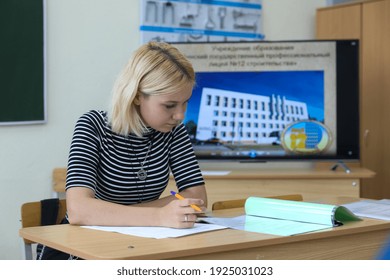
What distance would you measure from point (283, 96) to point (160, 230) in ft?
8.77

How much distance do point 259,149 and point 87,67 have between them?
126 centimetres

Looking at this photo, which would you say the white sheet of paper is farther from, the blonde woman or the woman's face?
the woman's face

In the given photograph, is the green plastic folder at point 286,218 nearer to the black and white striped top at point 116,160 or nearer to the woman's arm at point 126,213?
the woman's arm at point 126,213

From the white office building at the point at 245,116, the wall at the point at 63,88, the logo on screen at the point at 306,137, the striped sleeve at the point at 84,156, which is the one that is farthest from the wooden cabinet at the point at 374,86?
the striped sleeve at the point at 84,156

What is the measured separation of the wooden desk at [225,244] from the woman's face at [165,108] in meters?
0.50

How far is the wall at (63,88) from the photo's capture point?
4279 millimetres

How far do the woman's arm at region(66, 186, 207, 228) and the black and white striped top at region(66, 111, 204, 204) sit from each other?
4.0 inches

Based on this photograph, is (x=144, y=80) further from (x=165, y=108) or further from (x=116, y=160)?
(x=116, y=160)

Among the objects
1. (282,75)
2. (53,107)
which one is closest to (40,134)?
(53,107)

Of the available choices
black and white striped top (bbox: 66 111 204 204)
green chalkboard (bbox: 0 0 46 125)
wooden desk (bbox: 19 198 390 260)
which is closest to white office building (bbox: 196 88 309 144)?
green chalkboard (bbox: 0 0 46 125)

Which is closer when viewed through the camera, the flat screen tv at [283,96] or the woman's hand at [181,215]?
the woman's hand at [181,215]

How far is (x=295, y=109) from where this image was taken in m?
4.75

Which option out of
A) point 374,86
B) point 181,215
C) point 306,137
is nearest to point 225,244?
point 181,215

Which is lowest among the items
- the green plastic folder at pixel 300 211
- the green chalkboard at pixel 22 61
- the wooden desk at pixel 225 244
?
the wooden desk at pixel 225 244
